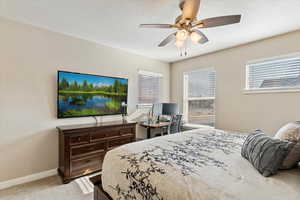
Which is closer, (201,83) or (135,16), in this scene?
(135,16)

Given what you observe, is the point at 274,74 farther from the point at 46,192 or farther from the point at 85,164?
the point at 46,192

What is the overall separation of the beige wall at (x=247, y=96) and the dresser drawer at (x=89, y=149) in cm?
266

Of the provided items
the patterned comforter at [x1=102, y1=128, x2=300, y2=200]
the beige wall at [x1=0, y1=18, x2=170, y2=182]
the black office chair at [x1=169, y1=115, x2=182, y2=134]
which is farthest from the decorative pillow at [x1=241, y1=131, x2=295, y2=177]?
the beige wall at [x1=0, y1=18, x2=170, y2=182]

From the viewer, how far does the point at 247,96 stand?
3.03 metres

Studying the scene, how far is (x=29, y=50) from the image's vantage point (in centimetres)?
237

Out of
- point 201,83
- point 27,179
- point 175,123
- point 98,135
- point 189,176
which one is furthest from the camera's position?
point 201,83

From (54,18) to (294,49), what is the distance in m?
3.92

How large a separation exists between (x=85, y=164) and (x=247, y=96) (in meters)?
3.36

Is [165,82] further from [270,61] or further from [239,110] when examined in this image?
[270,61]

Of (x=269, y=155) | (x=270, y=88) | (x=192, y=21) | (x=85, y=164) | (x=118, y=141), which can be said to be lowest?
(x=85, y=164)

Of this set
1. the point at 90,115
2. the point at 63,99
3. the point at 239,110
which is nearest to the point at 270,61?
the point at 239,110

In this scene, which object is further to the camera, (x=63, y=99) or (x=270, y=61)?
(x=270, y=61)

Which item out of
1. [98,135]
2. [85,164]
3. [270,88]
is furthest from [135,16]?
[270,88]

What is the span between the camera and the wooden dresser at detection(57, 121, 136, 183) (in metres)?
2.31
